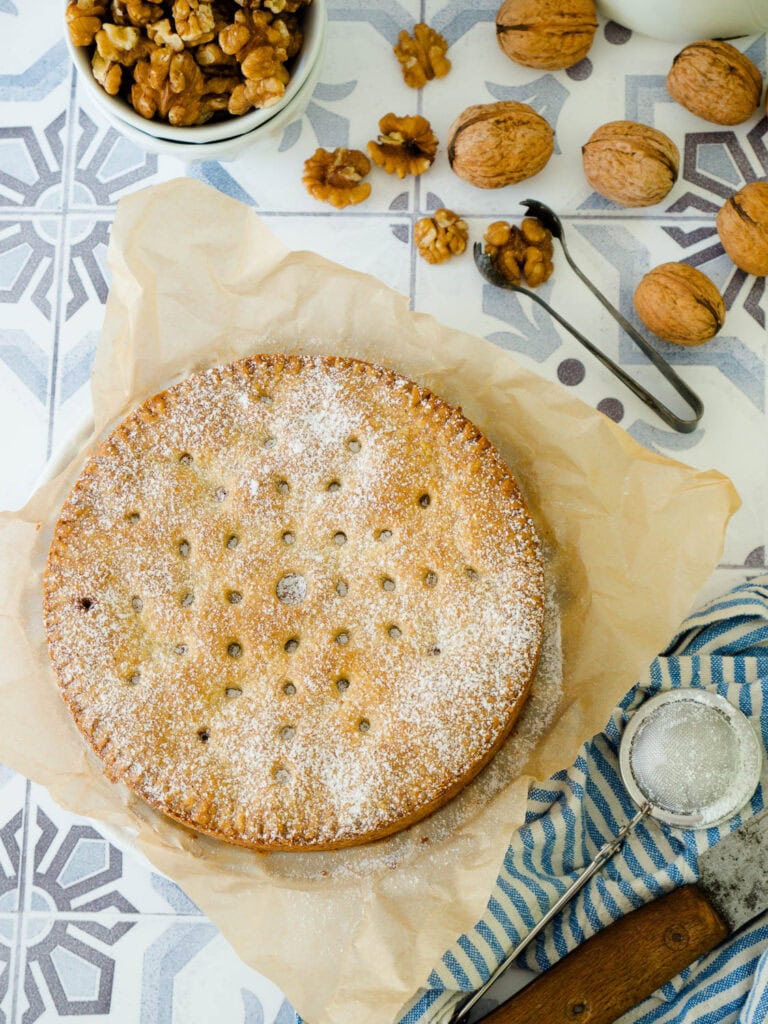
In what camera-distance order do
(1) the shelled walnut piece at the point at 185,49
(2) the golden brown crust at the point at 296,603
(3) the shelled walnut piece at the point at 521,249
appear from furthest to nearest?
(3) the shelled walnut piece at the point at 521,249 → (1) the shelled walnut piece at the point at 185,49 → (2) the golden brown crust at the point at 296,603

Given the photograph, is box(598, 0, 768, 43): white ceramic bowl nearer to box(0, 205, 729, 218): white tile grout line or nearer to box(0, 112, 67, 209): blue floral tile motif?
box(0, 205, 729, 218): white tile grout line

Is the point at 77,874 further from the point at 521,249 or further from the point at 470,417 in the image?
the point at 521,249

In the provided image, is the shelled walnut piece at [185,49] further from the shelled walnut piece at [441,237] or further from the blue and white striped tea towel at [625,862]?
the blue and white striped tea towel at [625,862]

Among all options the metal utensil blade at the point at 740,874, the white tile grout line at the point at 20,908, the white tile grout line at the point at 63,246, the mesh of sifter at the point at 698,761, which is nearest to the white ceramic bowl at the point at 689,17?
the white tile grout line at the point at 63,246

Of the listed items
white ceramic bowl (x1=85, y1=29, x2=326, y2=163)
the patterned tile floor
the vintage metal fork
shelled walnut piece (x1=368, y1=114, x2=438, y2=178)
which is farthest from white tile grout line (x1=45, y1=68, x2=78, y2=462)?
the vintage metal fork

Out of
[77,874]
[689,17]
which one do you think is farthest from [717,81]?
[77,874]

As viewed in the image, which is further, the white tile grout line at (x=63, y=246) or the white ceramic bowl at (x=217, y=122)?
the white tile grout line at (x=63, y=246)

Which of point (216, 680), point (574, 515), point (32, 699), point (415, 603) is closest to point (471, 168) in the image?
point (574, 515)
